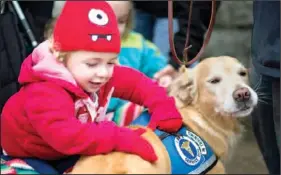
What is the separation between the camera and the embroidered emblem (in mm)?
1668

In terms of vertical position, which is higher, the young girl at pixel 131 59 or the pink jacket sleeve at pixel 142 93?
the pink jacket sleeve at pixel 142 93

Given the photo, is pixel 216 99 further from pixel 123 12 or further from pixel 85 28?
pixel 85 28

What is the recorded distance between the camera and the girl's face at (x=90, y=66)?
1.42 m

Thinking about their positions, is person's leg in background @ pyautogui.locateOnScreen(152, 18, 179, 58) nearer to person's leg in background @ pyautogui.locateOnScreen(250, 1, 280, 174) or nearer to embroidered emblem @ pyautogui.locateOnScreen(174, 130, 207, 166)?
person's leg in background @ pyautogui.locateOnScreen(250, 1, 280, 174)

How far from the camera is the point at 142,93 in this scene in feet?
6.09

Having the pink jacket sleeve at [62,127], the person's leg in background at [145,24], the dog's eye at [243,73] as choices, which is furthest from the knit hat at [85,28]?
the person's leg in background at [145,24]

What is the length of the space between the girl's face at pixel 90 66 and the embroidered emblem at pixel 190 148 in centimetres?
33

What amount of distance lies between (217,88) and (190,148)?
1.51 ft

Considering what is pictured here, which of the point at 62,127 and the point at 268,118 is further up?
the point at 62,127

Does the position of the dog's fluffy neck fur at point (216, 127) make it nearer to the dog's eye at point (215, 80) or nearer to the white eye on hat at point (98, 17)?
the dog's eye at point (215, 80)

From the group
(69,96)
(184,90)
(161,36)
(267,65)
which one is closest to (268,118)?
(184,90)

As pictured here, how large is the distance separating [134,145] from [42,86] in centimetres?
28

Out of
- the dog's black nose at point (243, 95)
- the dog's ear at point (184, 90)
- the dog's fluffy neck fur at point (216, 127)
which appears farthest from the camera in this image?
the dog's ear at point (184, 90)

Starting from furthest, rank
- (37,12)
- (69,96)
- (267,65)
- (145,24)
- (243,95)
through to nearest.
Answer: (145,24)
(37,12)
(243,95)
(267,65)
(69,96)
